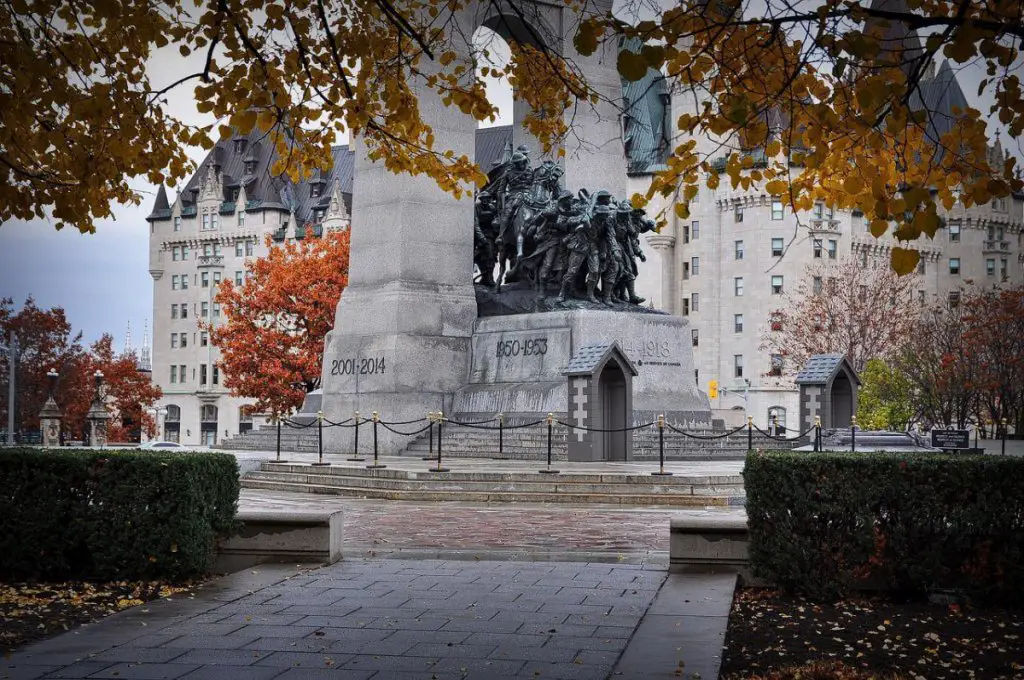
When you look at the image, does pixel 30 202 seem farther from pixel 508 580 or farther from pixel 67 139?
pixel 508 580

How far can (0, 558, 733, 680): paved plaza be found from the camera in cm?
771

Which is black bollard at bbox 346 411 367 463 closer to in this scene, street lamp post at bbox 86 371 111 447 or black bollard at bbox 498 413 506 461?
black bollard at bbox 498 413 506 461

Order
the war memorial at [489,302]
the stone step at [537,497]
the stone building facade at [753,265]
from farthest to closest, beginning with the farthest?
1. the stone building facade at [753,265]
2. the war memorial at [489,302]
3. the stone step at [537,497]

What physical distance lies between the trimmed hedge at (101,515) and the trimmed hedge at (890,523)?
456 centimetres

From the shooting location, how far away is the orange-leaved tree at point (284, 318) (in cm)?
5916

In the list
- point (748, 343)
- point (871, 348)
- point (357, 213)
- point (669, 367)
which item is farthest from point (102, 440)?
point (748, 343)

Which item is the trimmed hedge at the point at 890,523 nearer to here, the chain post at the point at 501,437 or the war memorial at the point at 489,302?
the chain post at the point at 501,437

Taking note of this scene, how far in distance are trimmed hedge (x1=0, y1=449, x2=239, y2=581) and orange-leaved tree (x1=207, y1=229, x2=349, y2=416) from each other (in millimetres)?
47461

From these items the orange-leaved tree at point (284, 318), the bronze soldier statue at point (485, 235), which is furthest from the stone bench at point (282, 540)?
the orange-leaved tree at point (284, 318)

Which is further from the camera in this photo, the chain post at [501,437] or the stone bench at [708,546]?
the chain post at [501,437]

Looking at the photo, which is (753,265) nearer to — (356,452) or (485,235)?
(485,235)

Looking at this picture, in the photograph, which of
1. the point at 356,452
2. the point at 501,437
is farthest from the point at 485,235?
the point at 356,452

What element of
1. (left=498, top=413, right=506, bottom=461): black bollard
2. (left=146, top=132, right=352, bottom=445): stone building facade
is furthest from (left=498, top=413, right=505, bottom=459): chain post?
(left=146, top=132, right=352, bottom=445): stone building facade

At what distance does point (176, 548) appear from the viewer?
10727mm
